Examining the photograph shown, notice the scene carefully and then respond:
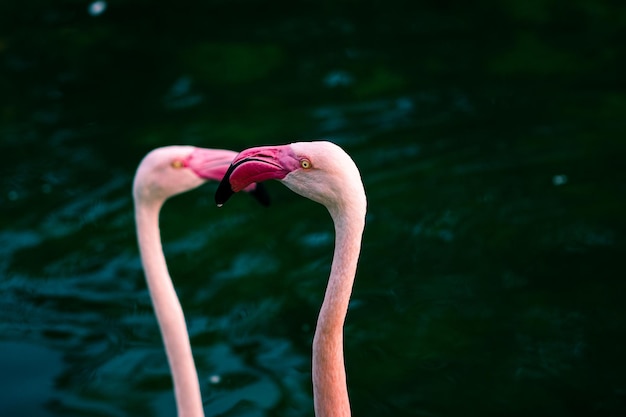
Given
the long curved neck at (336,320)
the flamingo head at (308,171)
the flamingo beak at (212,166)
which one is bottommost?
the long curved neck at (336,320)

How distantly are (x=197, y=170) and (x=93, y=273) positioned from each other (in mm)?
2748

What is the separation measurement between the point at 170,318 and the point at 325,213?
3015 mm

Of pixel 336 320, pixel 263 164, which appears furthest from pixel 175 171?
pixel 336 320

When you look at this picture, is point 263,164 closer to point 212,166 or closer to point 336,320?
point 336,320

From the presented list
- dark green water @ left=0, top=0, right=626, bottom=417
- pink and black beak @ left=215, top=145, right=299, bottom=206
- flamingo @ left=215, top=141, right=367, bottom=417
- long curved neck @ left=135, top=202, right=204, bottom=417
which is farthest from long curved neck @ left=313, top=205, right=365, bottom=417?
dark green water @ left=0, top=0, right=626, bottom=417

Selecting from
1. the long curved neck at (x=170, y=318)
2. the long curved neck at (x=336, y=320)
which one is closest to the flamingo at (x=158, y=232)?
the long curved neck at (x=170, y=318)

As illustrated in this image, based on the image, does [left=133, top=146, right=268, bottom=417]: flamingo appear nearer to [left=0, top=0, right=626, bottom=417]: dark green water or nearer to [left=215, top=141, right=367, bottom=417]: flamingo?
[left=215, top=141, right=367, bottom=417]: flamingo

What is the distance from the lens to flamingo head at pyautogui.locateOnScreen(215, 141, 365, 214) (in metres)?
3.60

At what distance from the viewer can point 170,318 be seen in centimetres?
478

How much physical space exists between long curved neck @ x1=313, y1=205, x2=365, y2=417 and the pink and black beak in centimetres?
25

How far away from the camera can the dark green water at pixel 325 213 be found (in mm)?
6109

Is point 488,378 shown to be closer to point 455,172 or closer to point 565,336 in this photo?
point 565,336

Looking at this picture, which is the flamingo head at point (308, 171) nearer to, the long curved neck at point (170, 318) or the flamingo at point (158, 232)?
the flamingo at point (158, 232)

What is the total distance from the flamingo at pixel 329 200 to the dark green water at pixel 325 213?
1.91 meters
